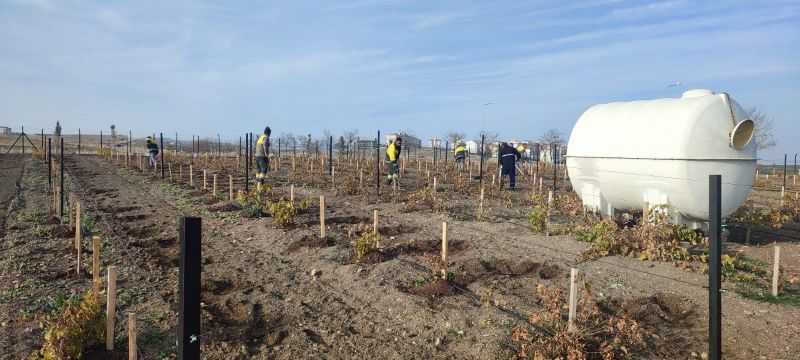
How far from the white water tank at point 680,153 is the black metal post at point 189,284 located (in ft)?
25.6

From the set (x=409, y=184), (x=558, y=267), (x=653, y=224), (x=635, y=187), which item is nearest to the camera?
(x=558, y=267)

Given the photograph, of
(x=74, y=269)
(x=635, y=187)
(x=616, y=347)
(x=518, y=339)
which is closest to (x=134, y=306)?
(x=74, y=269)

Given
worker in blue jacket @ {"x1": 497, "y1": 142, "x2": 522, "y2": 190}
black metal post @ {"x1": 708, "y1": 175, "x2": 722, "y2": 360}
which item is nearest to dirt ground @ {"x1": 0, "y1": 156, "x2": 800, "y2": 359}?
black metal post @ {"x1": 708, "y1": 175, "x2": 722, "y2": 360}

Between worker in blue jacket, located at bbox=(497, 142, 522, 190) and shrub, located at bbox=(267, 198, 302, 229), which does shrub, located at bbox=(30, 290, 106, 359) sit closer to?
shrub, located at bbox=(267, 198, 302, 229)

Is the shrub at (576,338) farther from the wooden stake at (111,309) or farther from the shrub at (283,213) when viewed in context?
the shrub at (283,213)

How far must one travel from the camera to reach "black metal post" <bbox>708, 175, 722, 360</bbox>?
10.6 ft

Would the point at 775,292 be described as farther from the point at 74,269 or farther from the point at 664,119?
the point at 74,269

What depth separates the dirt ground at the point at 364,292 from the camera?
4648 millimetres

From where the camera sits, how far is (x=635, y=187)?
8.88 metres

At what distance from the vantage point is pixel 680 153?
8016 millimetres

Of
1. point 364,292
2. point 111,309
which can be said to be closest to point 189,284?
point 111,309

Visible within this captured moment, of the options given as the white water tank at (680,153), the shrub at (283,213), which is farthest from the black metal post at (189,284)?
the white water tank at (680,153)

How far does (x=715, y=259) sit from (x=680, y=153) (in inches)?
211

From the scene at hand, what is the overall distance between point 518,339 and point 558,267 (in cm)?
282
